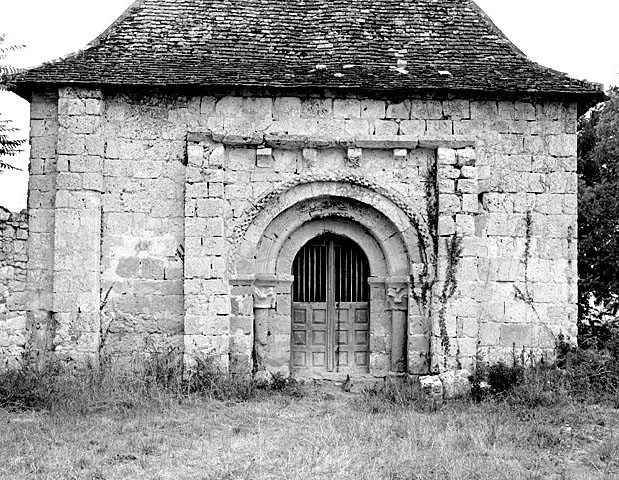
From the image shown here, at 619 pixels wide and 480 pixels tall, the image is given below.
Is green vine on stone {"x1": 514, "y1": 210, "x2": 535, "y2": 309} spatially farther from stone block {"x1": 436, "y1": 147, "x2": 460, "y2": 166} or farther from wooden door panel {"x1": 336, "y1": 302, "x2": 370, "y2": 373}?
wooden door panel {"x1": 336, "y1": 302, "x2": 370, "y2": 373}

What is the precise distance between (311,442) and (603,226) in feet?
28.3

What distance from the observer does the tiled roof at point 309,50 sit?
10.9 meters

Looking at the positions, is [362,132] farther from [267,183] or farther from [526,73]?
[526,73]

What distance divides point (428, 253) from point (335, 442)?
3944 millimetres

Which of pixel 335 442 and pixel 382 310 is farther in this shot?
pixel 382 310

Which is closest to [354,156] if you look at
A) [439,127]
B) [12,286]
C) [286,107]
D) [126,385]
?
[286,107]

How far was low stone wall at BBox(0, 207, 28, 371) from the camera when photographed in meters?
10.8

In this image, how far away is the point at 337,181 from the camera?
1113 cm

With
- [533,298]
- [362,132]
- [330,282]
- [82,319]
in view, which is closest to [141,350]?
[82,319]

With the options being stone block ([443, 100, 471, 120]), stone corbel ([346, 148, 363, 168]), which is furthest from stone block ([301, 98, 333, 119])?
stone block ([443, 100, 471, 120])

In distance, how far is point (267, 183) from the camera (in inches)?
437

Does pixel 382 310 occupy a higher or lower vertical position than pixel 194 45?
lower

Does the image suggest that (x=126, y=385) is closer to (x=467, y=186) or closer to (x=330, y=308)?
(x=330, y=308)

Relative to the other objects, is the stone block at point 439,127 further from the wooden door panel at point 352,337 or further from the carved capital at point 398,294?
the wooden door panel at point 352,337
